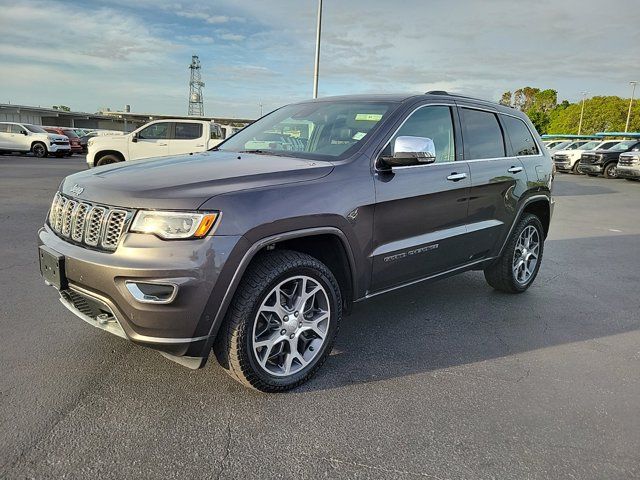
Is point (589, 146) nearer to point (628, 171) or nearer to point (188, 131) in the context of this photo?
point (628, 171)

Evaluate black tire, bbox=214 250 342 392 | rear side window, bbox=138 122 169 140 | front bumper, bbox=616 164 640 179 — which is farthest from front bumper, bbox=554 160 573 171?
black tire, bbox=214 250 342 392

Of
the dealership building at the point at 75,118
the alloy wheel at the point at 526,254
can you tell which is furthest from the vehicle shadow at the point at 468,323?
the dealership building at the point at 75,118

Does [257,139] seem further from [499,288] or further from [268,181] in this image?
[499,288]

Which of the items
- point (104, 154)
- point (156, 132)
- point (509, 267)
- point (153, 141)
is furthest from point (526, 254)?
point (104, 154)

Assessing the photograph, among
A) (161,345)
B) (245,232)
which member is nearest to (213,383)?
(161,345)

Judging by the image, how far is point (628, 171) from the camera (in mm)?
20797

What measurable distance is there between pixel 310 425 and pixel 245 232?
3.55 feet

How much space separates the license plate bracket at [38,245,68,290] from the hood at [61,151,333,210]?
0.36 m

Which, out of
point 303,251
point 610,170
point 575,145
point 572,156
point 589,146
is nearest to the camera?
point 303,251

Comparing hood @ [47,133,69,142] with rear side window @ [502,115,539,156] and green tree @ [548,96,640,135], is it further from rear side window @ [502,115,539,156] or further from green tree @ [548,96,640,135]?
green tree @ [548,96,640,135]

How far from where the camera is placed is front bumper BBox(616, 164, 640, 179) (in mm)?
20422

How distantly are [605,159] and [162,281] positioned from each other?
82.0 ft

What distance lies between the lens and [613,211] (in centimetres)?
1227

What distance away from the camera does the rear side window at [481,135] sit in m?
4.25
